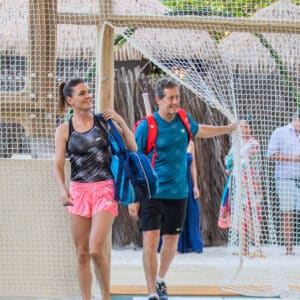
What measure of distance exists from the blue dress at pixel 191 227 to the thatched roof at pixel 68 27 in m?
2.20

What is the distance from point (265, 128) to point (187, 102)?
3.12 metres

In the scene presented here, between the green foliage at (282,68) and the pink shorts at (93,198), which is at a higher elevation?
the green foliage at (282,68)

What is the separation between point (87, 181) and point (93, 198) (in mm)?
141

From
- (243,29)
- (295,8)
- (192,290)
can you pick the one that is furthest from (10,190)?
(295,8)

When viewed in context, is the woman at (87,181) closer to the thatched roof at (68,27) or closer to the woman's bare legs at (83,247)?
the woman's bare legs at (83,247)

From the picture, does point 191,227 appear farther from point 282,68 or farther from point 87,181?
point 87,181

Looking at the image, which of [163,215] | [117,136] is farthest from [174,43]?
[163,215]

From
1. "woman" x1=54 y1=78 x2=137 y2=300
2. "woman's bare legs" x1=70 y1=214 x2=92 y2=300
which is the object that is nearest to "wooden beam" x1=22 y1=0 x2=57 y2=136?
"woman" x1=54 y1=78 x2=137 y2=300

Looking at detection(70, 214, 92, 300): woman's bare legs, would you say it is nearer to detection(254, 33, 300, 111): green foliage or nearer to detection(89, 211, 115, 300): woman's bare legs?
detection(89, 211, 115, 300): woman's bare legs

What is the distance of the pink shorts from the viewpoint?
6.86 meters

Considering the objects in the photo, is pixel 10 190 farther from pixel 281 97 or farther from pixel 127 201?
pixel 281 97

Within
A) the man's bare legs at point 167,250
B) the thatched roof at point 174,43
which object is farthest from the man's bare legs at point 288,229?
the thatched roof at point 174,43

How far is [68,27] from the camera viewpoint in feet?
28.8

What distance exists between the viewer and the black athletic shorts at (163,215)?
756 centimetres
